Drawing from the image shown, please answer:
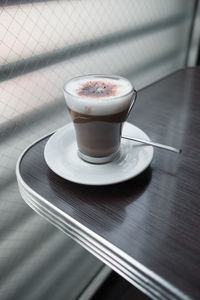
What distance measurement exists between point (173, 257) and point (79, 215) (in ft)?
0.46

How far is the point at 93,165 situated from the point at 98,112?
0.32 feet

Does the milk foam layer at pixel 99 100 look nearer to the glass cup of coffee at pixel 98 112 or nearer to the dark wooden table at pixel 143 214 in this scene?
Result: the glass cup of coffee at pixel 98 112

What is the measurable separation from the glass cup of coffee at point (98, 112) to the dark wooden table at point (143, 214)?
2.9 inches

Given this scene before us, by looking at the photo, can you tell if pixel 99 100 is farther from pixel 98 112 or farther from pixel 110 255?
pixel 110 255

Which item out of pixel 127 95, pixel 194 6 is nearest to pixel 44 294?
pixel 127 95

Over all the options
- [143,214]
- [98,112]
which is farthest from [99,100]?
[143,214]

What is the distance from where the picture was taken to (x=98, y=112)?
0.45 meters

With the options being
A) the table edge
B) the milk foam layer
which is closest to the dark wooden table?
the table edge

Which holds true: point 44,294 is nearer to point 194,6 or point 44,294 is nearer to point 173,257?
point 173,257

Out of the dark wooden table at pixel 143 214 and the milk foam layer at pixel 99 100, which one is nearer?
the dark wooden table at pixel 143 214

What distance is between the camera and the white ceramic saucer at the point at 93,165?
452 millimetres

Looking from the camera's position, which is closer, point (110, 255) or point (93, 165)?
point (110, 255)

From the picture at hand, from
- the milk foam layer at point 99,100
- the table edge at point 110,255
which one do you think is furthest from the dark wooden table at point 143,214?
the milk foam layer at point 99,100

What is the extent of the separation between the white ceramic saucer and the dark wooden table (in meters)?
0.02
